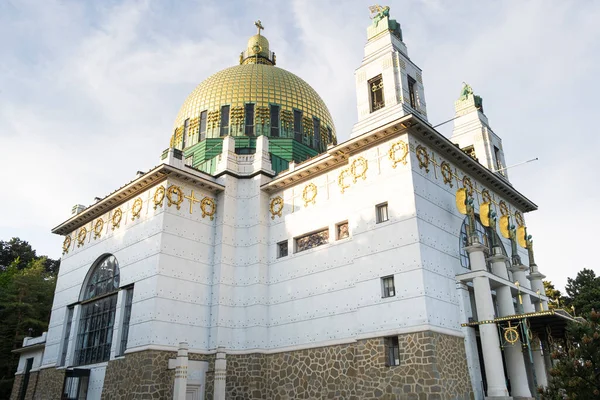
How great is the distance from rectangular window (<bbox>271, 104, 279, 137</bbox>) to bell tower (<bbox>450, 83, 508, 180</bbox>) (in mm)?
9568

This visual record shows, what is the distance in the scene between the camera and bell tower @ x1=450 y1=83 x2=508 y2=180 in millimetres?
25219

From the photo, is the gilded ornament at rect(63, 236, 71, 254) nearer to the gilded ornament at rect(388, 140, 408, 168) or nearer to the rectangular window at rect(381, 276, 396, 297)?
the rectangular window at rect(381, 276, 396, 297)

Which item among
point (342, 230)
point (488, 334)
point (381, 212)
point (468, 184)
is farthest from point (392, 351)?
point (468, 184)

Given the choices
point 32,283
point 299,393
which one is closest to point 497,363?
point 299,393

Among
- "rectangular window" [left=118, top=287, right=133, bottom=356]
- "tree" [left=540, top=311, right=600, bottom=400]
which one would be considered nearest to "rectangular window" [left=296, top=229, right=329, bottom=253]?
"rectangular window" [left=118, top=287, right=133, bottom=356]

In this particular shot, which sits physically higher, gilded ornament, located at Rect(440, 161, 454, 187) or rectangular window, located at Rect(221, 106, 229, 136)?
rectangular window, located at Rect(221, 106, 229, 136)

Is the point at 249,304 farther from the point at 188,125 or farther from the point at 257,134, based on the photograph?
the point at 188,125

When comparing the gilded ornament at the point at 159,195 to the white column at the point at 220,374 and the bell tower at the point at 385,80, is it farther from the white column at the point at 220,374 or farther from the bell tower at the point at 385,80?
the bell tower at the point at 385,80

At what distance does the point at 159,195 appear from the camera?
21.9m

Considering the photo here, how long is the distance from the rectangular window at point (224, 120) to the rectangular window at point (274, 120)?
255 cm

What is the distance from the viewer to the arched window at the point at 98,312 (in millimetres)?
22328

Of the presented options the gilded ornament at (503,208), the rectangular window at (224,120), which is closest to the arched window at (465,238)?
the gilded ornament at (503,208)

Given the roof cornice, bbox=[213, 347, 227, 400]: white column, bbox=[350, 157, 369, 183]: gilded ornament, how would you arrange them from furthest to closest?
the roof cornice
bbox=[350, 157, 369, 183]: gilded ornament
bbox=[213, 347, 227, 400]: white column

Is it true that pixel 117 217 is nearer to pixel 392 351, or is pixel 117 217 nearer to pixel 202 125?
pixel 202 125
